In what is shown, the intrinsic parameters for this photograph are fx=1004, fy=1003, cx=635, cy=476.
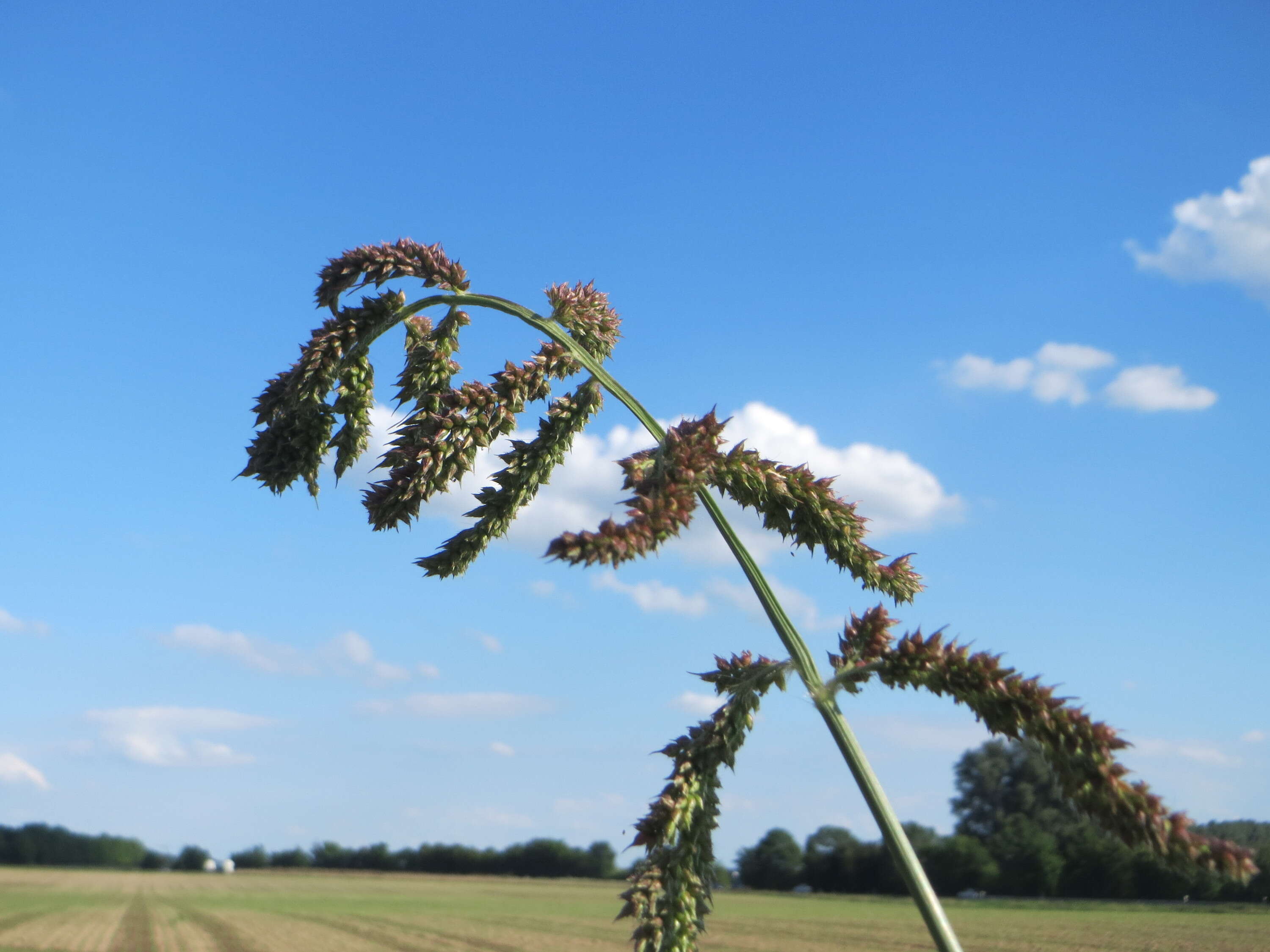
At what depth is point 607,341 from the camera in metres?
3.30

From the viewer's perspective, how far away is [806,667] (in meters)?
2.39

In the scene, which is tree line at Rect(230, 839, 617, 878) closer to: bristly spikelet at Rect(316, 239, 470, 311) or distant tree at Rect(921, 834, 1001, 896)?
distant tree at Rect(921, 834, 1001, 896)

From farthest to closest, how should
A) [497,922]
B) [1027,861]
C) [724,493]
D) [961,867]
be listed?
[961,867] → [1027,861] → [497,922] → [724,493]

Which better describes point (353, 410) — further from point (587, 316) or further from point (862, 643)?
point (862, 643)

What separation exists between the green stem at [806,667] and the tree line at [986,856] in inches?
2807

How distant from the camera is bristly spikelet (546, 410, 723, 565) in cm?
197

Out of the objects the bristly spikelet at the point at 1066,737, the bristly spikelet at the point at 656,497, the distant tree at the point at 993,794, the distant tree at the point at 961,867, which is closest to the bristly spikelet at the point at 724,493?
the bristly spikelet at the point at 656,497

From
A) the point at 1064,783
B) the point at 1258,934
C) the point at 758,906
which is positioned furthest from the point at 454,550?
the point at 758,906

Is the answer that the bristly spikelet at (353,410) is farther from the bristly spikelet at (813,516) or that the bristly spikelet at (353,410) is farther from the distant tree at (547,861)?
the distant tree at (547,861)

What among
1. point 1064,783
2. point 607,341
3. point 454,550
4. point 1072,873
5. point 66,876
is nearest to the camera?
point 1064,783

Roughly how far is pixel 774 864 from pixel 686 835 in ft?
381

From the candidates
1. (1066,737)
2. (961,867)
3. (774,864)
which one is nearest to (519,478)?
(1066,737)

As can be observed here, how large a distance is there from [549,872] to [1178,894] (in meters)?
76.0

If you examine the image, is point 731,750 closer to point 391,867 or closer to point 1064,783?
point 1064,783
